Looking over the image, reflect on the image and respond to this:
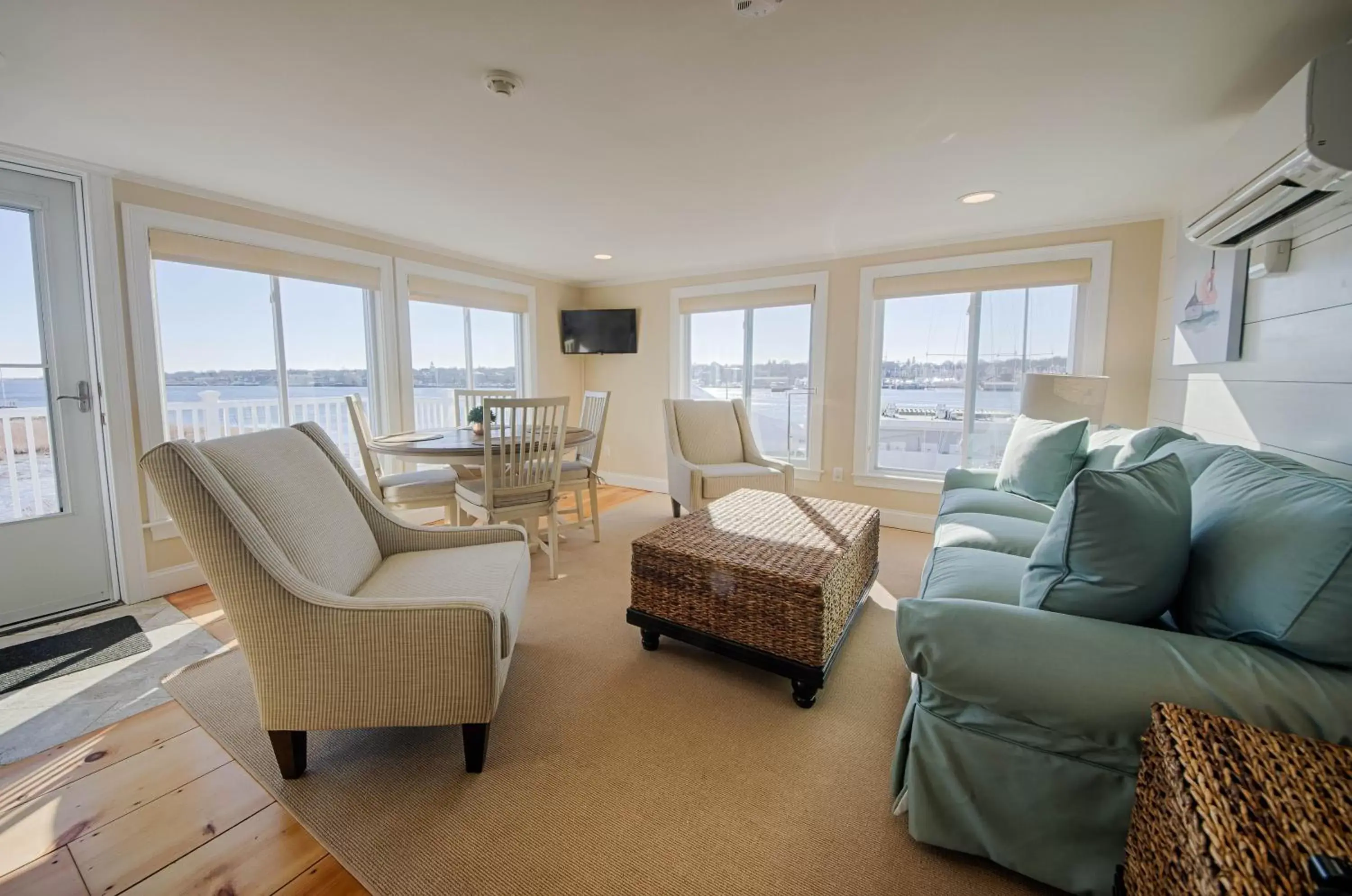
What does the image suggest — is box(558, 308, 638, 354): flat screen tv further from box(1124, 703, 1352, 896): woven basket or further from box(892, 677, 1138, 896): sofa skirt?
box(1124, 703, 1352, 896): woven basket

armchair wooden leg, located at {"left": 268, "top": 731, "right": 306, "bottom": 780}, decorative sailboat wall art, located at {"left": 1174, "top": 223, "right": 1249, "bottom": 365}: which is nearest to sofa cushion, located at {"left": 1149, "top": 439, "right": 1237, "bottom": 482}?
decorative sailboat wall art, located at {"left": 1174, "top": 223, "right": 1249, "bottom": 365}

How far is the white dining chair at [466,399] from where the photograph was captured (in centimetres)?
406

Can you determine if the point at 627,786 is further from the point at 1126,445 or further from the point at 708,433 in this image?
the point at 708,433

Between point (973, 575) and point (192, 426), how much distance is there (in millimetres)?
4095

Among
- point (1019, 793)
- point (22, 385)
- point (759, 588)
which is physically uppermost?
point (22, 385)

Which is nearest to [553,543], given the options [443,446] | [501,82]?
[443,446]

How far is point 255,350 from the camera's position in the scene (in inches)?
125

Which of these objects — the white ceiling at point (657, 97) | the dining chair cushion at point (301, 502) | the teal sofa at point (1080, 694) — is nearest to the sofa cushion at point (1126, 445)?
the teal sofa at point (1080, 694)

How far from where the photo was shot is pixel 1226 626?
1.07 meters

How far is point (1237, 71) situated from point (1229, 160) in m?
0.30

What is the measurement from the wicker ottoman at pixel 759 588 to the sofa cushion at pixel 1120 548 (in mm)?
726

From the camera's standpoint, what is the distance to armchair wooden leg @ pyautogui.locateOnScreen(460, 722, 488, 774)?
4.87ft

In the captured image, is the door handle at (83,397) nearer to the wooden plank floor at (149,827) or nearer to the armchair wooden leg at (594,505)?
the wooden plank floor at (149,827)

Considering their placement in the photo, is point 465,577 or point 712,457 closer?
point 465,577
